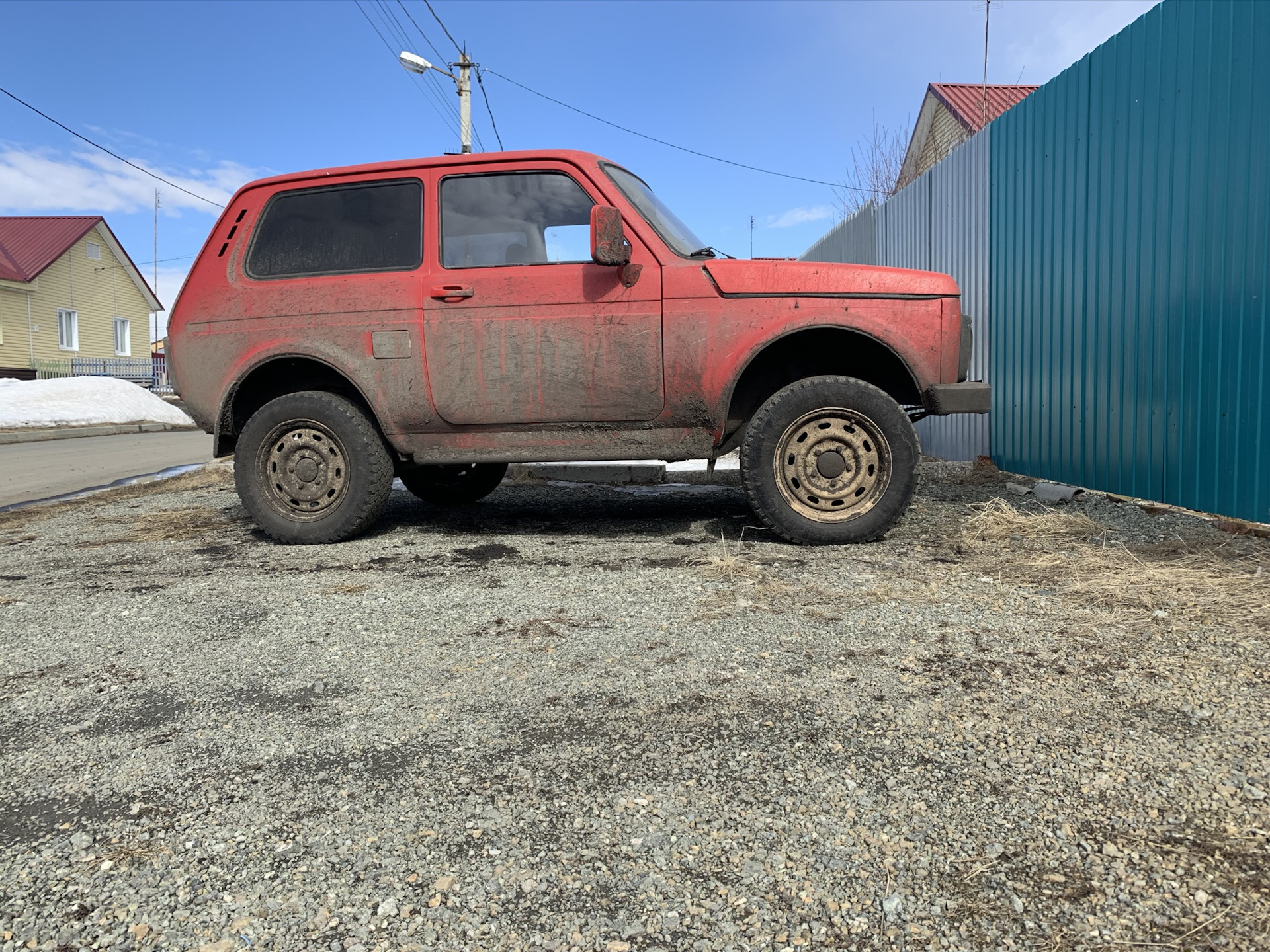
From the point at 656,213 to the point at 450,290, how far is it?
1.27 metres

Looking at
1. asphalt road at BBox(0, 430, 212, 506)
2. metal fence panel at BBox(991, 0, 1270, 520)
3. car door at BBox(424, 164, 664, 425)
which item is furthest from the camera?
asphalt road at BBox(0, 430, 212, 506)

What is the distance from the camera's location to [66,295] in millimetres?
32969

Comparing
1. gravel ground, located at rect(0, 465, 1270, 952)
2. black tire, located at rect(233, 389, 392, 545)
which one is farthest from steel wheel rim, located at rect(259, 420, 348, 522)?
gravel ground, located at rect(0, 465, 1270, 952)

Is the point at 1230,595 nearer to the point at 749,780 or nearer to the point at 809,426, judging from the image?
the point at 809,426

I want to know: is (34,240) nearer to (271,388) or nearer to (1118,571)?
(271,388)

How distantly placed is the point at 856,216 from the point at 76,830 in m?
10.6

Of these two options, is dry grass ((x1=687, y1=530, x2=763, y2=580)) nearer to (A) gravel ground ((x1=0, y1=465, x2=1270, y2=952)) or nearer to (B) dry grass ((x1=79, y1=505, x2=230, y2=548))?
(A) gravel ground ((x1=0, y1=465, x2=1270, y2=952))

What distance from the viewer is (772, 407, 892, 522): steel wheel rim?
446cm

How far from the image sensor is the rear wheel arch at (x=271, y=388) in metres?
4.91

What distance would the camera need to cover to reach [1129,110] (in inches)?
200

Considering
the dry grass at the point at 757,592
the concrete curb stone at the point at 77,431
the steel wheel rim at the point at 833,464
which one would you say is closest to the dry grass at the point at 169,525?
the dry grass at the point at 757,592

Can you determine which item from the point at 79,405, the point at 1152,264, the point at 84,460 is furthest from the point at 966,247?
the point at 79,405

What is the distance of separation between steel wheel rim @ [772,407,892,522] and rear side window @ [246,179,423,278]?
237 cm

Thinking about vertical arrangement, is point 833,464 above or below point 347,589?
above
